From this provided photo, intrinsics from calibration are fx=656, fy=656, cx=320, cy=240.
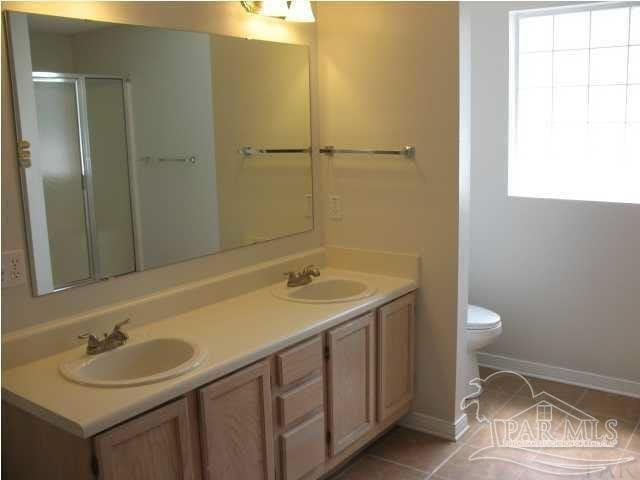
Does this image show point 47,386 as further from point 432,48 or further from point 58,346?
point 432,48

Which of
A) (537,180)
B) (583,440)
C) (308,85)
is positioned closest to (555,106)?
(537,180)

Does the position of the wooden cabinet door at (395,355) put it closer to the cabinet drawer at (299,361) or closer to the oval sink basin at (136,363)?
the cabinet drawer at (299,361)

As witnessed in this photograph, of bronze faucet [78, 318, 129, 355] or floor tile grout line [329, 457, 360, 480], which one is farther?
floor tile grout line [329, 457, 360, 480]

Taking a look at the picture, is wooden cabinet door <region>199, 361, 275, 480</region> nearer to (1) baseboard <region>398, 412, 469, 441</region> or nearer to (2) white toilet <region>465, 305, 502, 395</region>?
(1) baseboard <region>398, 412, 469, 441</region>

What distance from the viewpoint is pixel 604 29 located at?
11.3 ft

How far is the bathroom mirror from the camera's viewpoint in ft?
6.84

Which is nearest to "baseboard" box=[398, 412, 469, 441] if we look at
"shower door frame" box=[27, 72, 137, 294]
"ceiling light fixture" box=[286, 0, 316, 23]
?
"shower door frame" box=[27, 72, 137, 294]

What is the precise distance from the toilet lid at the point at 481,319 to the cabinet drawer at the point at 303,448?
1.14m

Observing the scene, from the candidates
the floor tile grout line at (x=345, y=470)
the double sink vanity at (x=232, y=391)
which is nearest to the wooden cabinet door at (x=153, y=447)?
the double sink vanity at (x=232, y=391)

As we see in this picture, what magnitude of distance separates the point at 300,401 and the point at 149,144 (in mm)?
1110

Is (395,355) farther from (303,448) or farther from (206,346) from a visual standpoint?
(206,346)

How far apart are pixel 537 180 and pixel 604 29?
86cm

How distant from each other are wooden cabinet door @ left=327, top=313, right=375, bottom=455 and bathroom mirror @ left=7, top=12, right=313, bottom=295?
645 millimetres

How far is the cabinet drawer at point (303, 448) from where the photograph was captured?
94.1 inches
